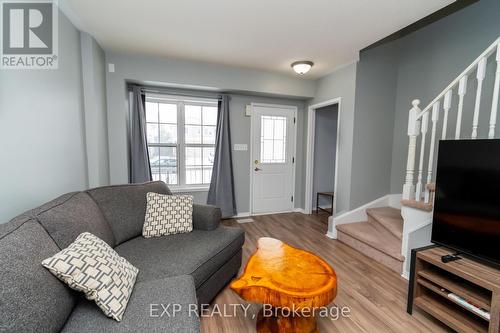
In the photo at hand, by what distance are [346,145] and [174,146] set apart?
2644 millimetres

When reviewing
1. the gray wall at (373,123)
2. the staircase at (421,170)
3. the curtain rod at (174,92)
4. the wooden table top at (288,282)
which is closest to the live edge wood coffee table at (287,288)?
the wooden table top at (288,282)

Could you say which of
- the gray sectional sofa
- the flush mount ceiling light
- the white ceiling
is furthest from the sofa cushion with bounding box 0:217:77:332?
the flush mount ceiling light

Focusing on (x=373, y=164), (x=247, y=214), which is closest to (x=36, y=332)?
(x=247, y=214)

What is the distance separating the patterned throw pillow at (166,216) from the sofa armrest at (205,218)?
0.06m

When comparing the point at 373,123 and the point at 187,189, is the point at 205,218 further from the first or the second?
the point at 373,123

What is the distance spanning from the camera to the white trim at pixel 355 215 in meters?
3.13

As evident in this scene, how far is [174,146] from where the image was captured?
140 inches

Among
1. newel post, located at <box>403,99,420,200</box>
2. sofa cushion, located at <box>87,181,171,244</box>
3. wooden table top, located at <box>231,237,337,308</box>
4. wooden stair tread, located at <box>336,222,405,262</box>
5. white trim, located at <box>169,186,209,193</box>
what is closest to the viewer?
wooden table top, located at <box>231,237,337,308</box>

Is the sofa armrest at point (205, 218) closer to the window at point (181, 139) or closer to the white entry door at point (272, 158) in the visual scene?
the window at point (181, 139)

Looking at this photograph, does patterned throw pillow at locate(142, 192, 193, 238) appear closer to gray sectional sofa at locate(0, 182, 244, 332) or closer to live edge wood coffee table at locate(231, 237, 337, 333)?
gray sectional sofa at locate(0, 182, 244, 332)

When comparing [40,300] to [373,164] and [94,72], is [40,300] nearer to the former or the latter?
[94,72]

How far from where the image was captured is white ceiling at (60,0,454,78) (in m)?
1.87

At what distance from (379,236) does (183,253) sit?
234 cm

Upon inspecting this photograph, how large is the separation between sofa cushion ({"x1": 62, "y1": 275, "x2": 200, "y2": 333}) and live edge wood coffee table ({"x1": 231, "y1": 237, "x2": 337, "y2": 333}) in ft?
1.00
